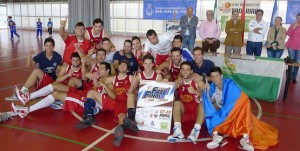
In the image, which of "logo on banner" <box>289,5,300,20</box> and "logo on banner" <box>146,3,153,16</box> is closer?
"logo on banner" <box>289,5,300,20</box>

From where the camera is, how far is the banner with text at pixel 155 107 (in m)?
3.64

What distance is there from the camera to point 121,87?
4.29 m

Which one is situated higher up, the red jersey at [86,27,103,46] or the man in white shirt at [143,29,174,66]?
the red jersey at [86,27,103,46]

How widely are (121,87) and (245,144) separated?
200 cm

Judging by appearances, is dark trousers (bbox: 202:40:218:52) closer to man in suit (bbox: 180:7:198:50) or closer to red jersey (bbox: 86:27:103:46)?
man in suit (bbox: 180:7:198:50)

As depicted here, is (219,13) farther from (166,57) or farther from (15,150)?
(15,150)

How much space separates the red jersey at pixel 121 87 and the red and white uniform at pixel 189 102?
2.88 feet

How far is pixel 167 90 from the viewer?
372 cm

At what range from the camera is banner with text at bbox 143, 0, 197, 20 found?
13.8 metres

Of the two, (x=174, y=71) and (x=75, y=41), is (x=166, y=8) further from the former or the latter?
(x=174, y=71)

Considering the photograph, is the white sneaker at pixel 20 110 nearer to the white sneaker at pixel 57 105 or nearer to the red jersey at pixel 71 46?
the white sneaker at pixel 57 105

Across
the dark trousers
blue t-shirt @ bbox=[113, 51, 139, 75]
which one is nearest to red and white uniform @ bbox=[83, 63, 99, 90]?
blue t-shirt @ bbox=[113, 51, 139, 75]

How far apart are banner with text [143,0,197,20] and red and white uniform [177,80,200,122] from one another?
395 inches

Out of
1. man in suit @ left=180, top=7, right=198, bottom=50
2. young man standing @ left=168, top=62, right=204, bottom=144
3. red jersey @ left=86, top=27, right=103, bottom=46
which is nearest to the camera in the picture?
young man standing @ left=168, top=62, right=204, bottom=144
